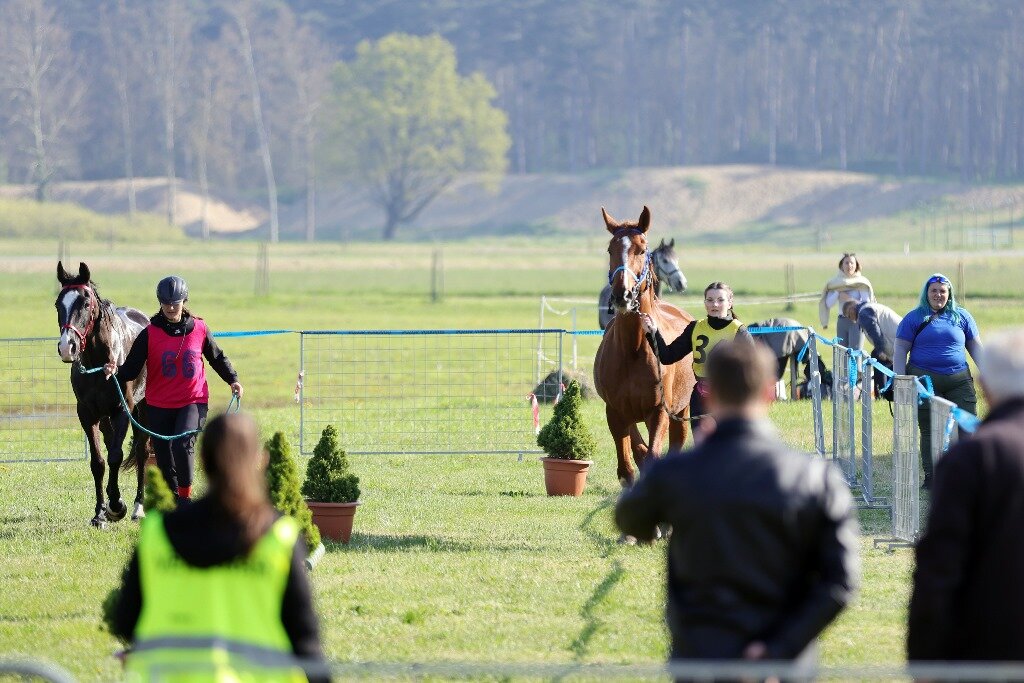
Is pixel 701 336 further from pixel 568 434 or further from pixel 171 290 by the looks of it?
pixel 171 290

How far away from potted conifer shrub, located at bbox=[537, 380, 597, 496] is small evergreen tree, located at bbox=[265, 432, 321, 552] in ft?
14.6

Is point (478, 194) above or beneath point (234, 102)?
beneath

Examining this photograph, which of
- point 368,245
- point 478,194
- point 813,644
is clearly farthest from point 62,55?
point 813,644

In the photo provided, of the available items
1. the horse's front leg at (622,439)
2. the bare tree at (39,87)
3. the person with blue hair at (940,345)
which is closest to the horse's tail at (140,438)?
the horse's front leg at (622,439)

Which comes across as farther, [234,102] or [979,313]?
[234,102]

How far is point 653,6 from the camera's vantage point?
124 meters

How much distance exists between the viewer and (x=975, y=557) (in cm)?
430

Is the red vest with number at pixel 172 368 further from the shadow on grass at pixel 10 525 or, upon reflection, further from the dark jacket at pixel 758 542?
the dark jacket at pixel 758 542

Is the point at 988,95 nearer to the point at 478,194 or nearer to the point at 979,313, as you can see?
the point at 478,194

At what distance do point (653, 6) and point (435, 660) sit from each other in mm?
120803

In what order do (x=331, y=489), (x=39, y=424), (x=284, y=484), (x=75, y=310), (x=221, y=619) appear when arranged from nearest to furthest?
(x=221, y=619) → (x=284, y=484) → (x=331, y=489) → (x=75, y=310) → (x=39, y=424)

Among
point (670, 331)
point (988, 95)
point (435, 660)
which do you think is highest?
point (988, 95)

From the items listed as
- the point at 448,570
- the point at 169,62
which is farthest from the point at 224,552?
the point at 169,62

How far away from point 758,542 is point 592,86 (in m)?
118
